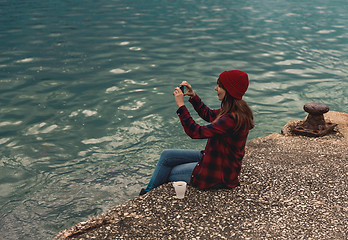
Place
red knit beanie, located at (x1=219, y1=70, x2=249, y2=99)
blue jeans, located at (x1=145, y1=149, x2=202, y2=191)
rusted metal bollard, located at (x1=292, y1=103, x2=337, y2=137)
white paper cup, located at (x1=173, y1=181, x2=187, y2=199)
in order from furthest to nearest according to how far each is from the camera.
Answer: rusted metal bollard, located at (x1=292, y1=103, x2=337, y2=137) < blue jeans, located at (x1=145, y1=149, x2=202, y2=191) < white paper cup, located at (x1=173, y1=181, x2=187, y2=199) < red knit beanie, located at (x1=219, y1=70, x2=249, y2=99)

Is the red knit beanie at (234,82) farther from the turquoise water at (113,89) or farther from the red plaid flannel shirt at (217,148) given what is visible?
the turquoise water at (113,89)

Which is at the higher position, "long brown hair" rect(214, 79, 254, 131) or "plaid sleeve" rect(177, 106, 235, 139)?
"long brown hair" rect(214, 79, 254, 131)

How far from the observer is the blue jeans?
6.05 metres

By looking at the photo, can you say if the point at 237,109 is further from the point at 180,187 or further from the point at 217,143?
the point at 180,187

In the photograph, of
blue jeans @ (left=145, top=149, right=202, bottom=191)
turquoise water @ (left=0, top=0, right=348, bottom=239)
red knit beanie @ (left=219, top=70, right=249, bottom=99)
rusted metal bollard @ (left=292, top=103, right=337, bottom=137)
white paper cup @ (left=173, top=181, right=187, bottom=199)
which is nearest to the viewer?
red knit beanie @ (left=219, top=70, right=249, bottom=99)

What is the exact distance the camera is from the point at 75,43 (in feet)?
67.4

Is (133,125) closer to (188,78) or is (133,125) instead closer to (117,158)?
(117,158)

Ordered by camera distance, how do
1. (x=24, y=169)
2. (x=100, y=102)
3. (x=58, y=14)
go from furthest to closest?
1. (x=58, y=14)
2. (x=100, y=102)
3. (x=24, y=169)

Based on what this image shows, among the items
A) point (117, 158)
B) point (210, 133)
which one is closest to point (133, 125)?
point (117, 158)

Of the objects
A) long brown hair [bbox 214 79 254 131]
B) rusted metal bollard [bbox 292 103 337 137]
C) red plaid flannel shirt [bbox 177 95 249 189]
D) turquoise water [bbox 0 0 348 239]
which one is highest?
long brown hair [bbox 214 79 254 131]

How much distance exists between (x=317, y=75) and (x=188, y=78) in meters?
5.63

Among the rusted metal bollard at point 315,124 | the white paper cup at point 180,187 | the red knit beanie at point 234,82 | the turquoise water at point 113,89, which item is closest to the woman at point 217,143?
the red knit beanie at point 234,82

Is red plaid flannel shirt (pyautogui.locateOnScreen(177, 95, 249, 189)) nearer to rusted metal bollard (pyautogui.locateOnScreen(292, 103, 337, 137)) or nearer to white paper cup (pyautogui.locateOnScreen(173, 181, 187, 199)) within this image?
white paper cup (pyautogui.locateOnScreen(173, 181, 187, 199))

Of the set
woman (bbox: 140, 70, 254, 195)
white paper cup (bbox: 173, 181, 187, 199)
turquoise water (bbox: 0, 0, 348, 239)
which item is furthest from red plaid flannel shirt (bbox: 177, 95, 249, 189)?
turquoise water (bbox: 0, 0, 348, 239)
